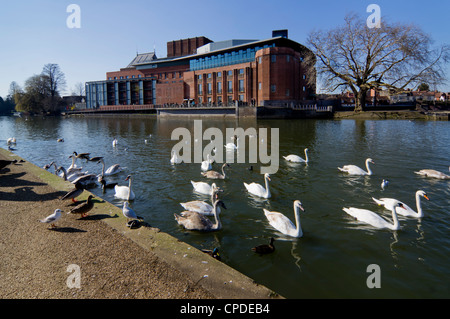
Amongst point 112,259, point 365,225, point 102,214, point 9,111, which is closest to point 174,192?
point 102,214

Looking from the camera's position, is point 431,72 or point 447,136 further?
point 431,72

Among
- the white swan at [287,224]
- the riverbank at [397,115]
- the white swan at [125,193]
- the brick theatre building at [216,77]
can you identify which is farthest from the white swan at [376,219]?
the brick theatre building at [216,77]

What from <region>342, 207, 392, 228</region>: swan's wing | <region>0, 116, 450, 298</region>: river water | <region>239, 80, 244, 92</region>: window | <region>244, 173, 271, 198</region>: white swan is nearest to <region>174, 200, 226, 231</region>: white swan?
<region>0, 116, 450, 298</region>: river water

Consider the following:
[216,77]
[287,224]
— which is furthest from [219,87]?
[287,224]

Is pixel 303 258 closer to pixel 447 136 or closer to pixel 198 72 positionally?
pixel 447 136

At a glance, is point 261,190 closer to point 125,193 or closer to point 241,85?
point 125,193

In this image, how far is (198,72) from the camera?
7838cm

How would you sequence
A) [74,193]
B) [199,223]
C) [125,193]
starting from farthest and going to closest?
[125,193] → [74,193] → [199,223]

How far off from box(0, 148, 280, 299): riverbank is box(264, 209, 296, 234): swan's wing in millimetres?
2888

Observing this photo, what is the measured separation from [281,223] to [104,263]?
453cm

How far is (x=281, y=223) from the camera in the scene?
7559 mm

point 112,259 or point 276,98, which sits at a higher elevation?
point 276,98

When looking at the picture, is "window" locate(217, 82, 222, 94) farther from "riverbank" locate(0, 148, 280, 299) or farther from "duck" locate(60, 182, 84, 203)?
"riverbank" locate(0, 148, 280, 299)
